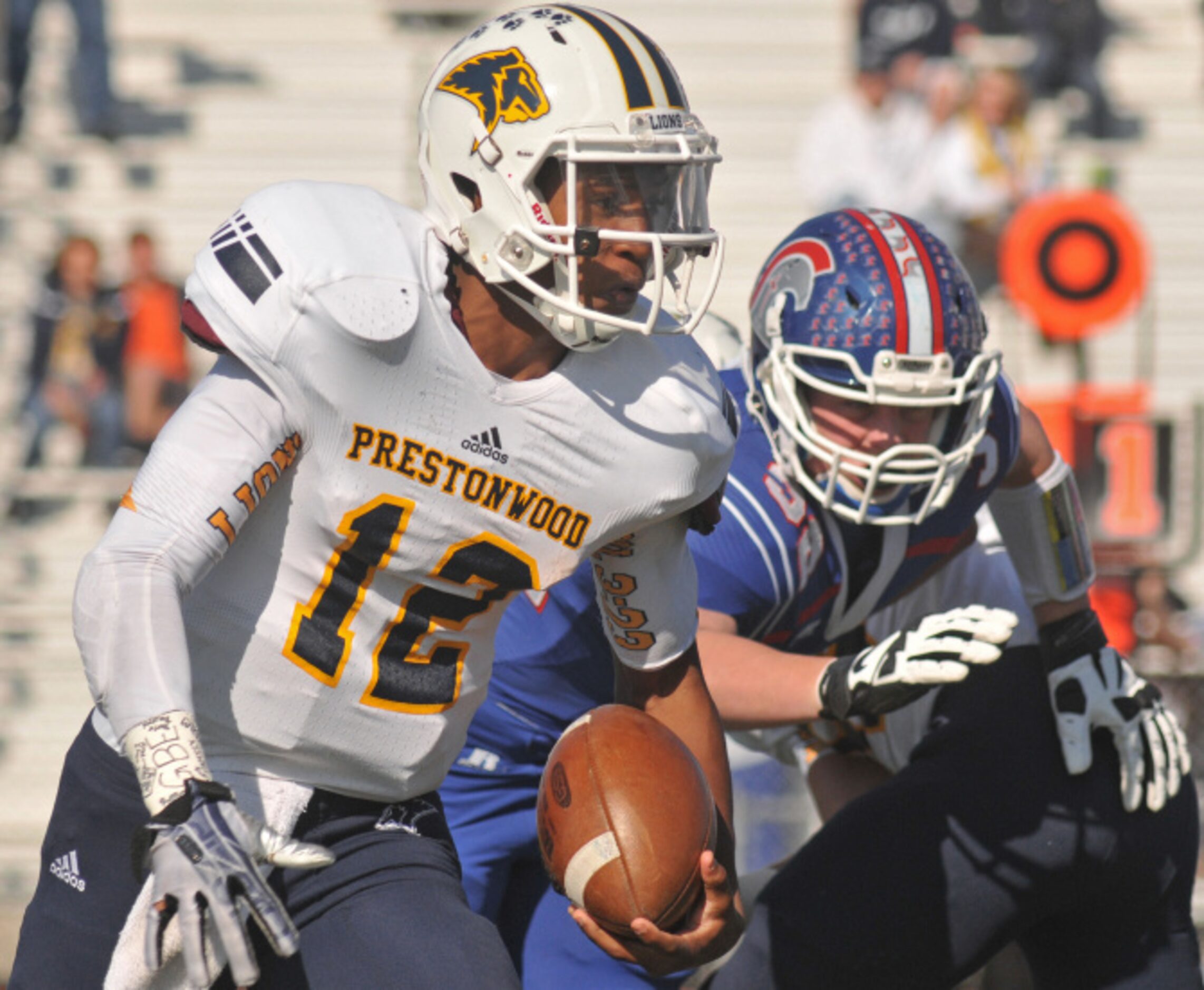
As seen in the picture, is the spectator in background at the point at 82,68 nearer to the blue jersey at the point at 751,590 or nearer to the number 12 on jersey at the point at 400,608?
the blue jersey at the point at 751,590

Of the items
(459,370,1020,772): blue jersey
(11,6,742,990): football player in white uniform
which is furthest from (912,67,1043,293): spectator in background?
(11,6,742,990): football player in white uniform

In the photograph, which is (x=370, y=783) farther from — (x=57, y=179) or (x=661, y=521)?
(x=57, y=179)

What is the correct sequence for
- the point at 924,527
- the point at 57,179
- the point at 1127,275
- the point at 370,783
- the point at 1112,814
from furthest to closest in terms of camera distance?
the point at 57,179 < the point at 1127,275 < the point at 924,527 < the point at 1112,814 < the point at 370,783

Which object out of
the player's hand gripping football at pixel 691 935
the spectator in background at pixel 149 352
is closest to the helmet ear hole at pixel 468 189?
the player's hand gripping football at pixel 691 935

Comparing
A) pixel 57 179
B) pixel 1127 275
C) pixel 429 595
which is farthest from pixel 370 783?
pixel 57 179

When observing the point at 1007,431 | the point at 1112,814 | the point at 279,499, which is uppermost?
the point at 279,499

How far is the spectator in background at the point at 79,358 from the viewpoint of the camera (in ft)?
25.0

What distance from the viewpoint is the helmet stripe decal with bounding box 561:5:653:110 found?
2.37 m

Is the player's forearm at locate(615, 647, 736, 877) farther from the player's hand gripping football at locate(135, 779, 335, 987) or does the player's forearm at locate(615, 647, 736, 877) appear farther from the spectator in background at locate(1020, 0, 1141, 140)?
the spectator in background at locate(1020, 0, 1141, 140)

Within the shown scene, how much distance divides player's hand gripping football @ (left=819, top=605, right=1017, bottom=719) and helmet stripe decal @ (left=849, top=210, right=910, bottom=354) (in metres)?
0.61

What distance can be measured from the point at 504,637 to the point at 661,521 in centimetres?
74

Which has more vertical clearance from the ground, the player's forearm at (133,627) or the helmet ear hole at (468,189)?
the helmet ear hole at (468,189)

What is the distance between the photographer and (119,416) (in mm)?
7574

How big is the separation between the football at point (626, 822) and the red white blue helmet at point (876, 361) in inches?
33.4
